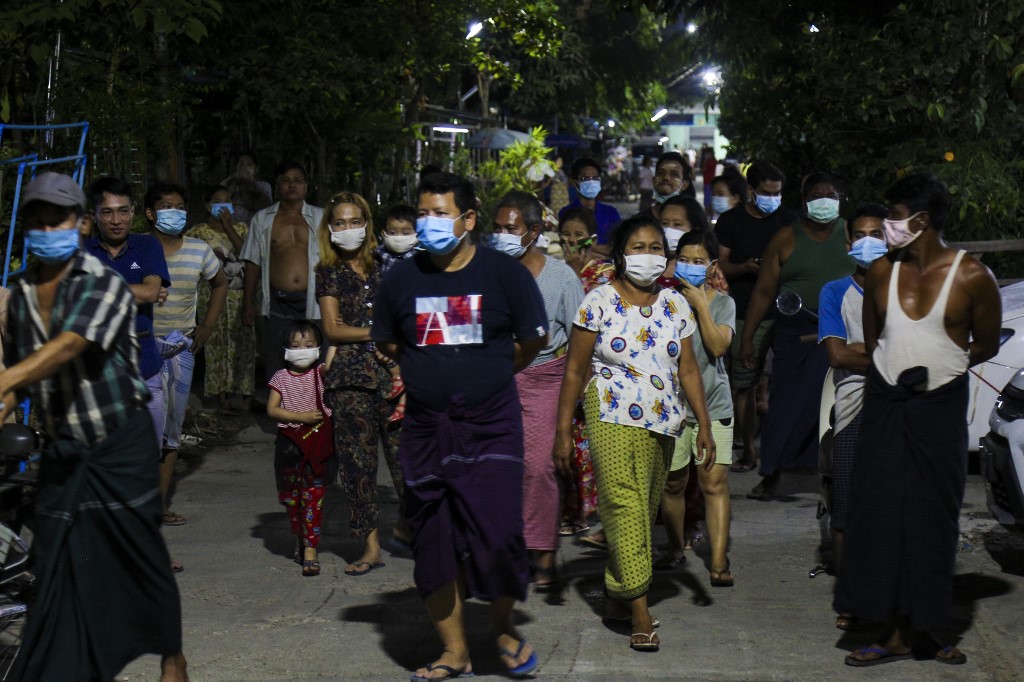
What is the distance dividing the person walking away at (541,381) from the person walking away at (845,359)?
127 centimetres

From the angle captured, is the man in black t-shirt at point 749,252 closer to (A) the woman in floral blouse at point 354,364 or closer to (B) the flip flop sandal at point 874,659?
(A) the woman in floral blouse at point 354,364

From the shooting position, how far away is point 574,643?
607cm

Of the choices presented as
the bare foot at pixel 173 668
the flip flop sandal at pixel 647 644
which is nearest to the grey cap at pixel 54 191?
the bare foot at pixel 173 668

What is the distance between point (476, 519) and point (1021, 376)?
10.4 ft

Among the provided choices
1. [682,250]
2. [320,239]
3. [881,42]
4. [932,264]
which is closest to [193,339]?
[320,239]

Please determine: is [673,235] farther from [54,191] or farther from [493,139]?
[493,139]

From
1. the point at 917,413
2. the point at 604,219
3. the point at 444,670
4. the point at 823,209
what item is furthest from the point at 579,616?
the point at 604,219

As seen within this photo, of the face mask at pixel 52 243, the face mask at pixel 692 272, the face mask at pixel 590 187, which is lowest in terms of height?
the face mask at pixel 692 272

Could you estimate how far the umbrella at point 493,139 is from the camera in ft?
104

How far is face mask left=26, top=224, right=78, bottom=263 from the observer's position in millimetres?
4695

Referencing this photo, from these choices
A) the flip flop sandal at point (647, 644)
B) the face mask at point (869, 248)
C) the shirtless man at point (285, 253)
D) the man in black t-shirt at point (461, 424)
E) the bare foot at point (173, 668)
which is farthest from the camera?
the shirtless man at point (285, 253)

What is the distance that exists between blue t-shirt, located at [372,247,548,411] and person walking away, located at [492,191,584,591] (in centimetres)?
130

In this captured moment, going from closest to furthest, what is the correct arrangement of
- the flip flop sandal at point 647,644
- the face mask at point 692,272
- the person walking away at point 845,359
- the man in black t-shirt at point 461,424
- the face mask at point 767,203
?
1. the man in black t-shirt at point 461,424
2. the flip flop sandal at point 647,644
3. the person walking away at point 845,359
4. the face mask at point 692,272
5. the face mask at point 767,203

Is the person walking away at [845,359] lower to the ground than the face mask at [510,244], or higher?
lower
